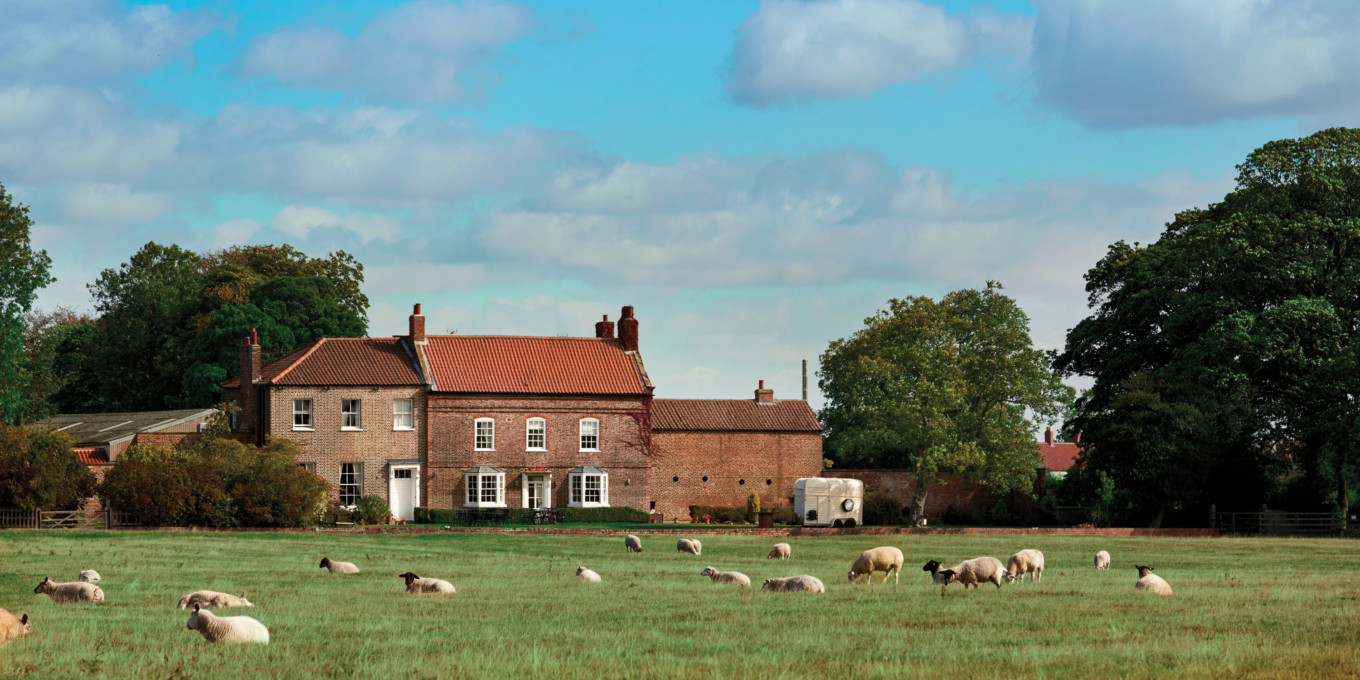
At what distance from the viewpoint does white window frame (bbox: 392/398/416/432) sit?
58125mm

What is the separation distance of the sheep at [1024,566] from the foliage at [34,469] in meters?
32.3

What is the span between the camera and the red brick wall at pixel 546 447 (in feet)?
192

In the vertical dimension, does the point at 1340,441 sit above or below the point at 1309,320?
below

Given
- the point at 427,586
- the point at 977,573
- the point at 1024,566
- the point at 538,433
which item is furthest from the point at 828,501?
the point at 427,586

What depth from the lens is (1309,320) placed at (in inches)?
1866

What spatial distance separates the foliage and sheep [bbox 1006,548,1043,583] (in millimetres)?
32264

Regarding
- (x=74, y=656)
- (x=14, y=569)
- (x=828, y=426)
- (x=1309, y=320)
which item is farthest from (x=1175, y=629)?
(x=828, y=426)

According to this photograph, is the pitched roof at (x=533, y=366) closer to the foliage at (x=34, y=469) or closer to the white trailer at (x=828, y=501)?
the white trailer at (x=828, y=501)

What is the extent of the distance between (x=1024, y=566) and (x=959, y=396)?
3295 cm

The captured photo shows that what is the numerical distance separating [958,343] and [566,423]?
17.7 m

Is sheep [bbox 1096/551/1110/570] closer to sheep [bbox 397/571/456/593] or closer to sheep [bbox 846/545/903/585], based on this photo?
sheep [bbox 846/545/903/585]

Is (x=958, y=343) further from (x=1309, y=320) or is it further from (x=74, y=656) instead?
(x=74, y=656)

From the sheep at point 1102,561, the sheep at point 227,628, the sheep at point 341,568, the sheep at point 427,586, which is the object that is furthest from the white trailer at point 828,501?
the sheep at point 227,628

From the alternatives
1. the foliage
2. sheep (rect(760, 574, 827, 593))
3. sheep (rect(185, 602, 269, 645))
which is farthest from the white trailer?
sheep (rect(185, 602, 269, 645))
